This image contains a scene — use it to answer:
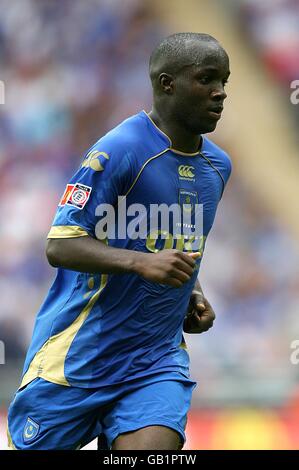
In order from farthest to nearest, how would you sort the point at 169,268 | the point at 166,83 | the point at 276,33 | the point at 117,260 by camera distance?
1. the point at 276,33
2. the point at 166,83
3. the point at 117,260
4. the point at 169,268

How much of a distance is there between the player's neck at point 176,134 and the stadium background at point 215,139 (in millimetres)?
3760

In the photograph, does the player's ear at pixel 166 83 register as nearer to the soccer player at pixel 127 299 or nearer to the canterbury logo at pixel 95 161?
the soccer player at pixel 127 299

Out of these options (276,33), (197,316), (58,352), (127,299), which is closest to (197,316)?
(197,316)

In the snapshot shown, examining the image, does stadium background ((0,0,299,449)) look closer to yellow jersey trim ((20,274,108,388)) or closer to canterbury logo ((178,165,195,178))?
yellow jersey trim ((20,274,108,388))

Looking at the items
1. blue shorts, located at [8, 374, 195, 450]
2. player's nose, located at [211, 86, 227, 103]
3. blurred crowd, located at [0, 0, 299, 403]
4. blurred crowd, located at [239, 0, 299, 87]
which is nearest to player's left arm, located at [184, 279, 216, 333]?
blue shorts, located at [8, 374, 195, 450]

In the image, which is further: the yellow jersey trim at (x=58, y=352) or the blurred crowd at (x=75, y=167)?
the blurred crowd at (x=75, y=167)

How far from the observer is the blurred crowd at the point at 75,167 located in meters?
7.98

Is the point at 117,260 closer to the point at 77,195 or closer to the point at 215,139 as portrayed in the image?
the point at 77,195

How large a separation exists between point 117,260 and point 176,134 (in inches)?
26.7

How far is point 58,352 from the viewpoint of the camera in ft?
13.8

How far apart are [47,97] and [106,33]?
0.71 m

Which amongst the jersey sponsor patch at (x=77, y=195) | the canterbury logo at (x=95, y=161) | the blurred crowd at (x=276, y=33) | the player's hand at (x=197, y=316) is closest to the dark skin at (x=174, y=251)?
the player's hand at (x=197, y=316)

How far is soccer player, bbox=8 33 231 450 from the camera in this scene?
4.02 m
